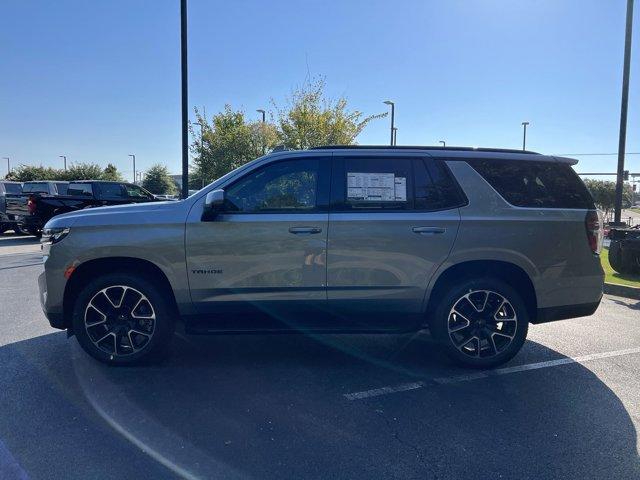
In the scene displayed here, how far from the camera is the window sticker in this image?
4.47 m

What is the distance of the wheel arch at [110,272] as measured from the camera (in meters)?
4.42

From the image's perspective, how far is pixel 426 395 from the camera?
400cm

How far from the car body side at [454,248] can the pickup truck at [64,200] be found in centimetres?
1163

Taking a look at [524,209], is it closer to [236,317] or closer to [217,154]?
[236,317]

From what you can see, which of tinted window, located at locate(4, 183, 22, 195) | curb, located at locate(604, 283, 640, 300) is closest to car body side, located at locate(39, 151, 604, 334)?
curb, located at locate(604, 283, 640, 300)

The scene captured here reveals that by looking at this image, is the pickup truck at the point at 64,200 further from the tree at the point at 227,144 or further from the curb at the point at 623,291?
the curb at the point at 623,291

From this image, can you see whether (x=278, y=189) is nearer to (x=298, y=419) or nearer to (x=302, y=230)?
(x=302, y=230)

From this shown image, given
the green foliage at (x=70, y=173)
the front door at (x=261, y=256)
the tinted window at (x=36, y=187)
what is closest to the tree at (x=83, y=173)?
the green foliage at (x=70, y=173)

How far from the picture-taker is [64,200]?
52.6ft

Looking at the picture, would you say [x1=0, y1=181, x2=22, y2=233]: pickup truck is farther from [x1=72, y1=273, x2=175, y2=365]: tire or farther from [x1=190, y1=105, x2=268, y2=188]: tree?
[x1=72, y1=273, x2=175, y2=365]: tire

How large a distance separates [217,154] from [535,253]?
14737 millimetres

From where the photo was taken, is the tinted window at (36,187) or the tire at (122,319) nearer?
the tire at (122,319)

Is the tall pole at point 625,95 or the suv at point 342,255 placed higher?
the tall pole at point 625,95

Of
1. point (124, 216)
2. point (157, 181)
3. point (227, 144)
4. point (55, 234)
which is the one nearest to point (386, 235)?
point (124, 216)
